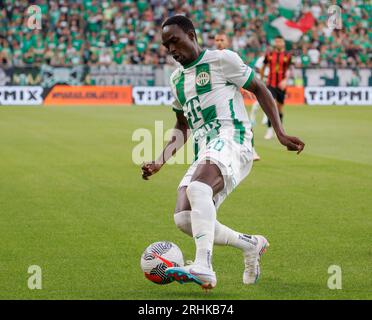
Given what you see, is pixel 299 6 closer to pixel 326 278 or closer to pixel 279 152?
pixel 279 152

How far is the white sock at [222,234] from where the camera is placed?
7637mm

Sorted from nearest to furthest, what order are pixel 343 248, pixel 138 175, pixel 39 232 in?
pixel 343 248 → pixel 39 232 → pixel 138 175

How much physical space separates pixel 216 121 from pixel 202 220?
965mm

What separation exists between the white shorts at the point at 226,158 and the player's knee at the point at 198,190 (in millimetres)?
256

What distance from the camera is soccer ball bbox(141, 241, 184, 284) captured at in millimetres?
7594

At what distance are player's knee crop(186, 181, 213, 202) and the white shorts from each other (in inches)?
10.1

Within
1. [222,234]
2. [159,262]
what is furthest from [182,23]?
[159,262]

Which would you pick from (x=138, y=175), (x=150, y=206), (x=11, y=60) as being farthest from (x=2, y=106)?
(x=150, y=206)

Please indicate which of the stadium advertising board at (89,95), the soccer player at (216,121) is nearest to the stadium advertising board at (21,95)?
the stadium advertising board at (89,95)

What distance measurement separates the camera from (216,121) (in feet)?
25.6

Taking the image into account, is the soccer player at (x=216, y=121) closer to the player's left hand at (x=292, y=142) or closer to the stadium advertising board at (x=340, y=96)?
the player's left hand at (x=292, y=142)

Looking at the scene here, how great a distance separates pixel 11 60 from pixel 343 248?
3429cm

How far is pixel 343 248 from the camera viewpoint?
9438 mm

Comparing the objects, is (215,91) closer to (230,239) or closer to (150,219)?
(230,239)
